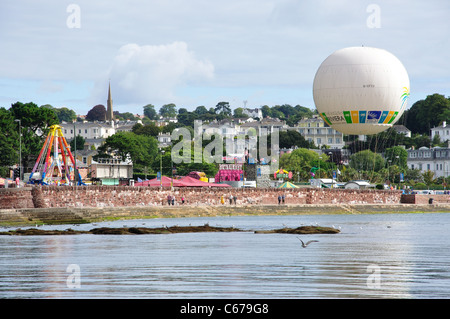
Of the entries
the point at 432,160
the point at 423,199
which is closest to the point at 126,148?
the point at 432,160

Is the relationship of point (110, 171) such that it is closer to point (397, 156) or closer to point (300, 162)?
point (300, 162)

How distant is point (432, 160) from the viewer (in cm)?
18250

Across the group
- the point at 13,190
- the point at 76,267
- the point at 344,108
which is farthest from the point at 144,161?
the point at 76,267

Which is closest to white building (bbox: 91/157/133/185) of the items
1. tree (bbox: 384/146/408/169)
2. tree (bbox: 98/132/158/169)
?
tree (bbox: 98/132/158/169)

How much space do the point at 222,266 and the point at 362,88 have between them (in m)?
51.5

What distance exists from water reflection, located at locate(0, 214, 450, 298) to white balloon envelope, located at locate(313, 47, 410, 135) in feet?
105

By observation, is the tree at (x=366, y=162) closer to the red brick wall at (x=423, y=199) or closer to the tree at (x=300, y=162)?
the tree at (x=300, y=162)

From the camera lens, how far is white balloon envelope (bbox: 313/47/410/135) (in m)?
82.1

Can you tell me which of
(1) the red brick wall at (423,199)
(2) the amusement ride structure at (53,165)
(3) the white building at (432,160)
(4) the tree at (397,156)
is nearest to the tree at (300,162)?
(4) the tree at (397,156)

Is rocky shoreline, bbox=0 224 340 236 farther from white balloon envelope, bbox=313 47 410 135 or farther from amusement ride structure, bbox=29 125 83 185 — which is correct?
amusement ride structure, bbox=29 125 83 185

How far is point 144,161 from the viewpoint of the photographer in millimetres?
171875

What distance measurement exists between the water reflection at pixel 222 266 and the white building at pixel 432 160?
13264 cm

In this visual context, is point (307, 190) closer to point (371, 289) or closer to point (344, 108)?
point (344, 108)
